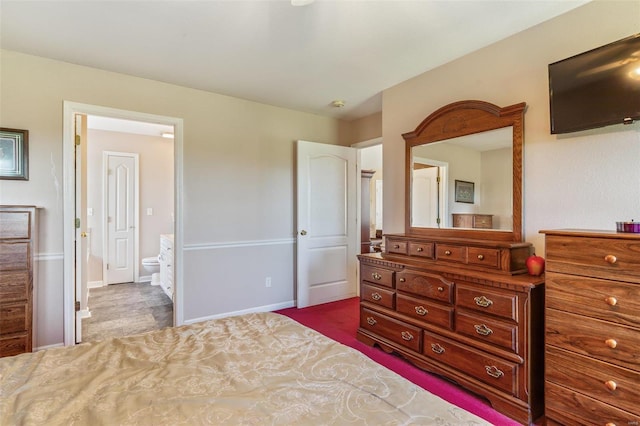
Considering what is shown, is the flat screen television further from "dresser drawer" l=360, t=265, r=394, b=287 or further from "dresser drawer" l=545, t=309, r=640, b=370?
"dresser drawer" l=360, t=265, r=394, b=287

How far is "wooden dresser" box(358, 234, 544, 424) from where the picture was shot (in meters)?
1.82

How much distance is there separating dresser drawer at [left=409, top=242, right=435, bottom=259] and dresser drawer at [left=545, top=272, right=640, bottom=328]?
849 millimetres

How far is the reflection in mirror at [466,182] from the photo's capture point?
231 centimetres

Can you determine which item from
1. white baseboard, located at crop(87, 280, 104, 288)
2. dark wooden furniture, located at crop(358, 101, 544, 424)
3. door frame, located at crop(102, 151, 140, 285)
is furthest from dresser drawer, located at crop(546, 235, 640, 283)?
white baseboard, located at crop(87, 280, 104, 288)

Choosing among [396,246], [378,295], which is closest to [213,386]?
[378,295]

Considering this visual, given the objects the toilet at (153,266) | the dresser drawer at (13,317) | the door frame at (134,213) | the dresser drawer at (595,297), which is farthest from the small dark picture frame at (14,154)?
the dresser drawer at (595,297)

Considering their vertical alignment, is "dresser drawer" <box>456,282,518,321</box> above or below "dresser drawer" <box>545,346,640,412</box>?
above

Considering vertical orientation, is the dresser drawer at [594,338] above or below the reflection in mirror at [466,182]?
below

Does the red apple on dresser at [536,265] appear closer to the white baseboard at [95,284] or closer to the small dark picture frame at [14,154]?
the small dark picture frame at [14,154]

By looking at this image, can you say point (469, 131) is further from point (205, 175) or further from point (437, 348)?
point (205, 175)

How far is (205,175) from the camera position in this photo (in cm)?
339

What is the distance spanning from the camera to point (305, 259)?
12.9ft

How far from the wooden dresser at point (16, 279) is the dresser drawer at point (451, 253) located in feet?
10.0

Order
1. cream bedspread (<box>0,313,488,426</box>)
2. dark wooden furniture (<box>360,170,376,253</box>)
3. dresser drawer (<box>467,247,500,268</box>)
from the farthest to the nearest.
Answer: dark wooden furniture (<box>360,170,376,253</box>) < dresser drawer (<box>467,247,500,268</box>) < cream bedspread (<box>0,313,488,426</box>)
